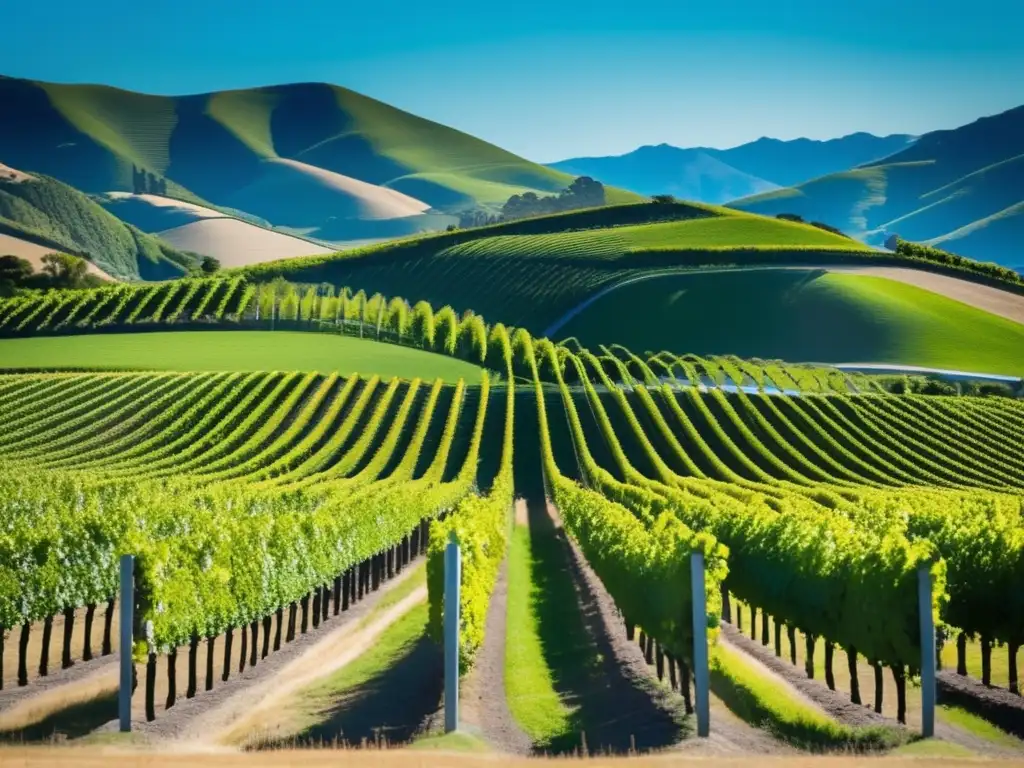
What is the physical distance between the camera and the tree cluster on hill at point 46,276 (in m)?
142

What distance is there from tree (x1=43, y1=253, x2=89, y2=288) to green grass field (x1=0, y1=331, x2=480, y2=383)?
40.6 meters

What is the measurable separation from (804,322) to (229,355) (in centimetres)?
6569

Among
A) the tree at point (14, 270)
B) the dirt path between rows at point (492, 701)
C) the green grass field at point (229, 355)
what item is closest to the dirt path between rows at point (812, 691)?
the dirt path between rows at point (492, 701)

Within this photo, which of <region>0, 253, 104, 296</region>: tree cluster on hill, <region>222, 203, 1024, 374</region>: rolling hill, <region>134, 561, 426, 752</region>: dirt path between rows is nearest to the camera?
<region>134, 561, 426, 752</region>: dirt path between rows

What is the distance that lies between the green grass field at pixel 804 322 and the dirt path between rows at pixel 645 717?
100 meters

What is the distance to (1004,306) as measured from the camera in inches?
5241

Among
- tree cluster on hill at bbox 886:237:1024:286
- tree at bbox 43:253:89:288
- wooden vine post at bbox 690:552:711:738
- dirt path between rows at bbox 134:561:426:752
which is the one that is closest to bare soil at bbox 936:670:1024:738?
wooden vine post at bbox 690:552:711:738

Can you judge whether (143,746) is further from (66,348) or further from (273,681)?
(66,348)

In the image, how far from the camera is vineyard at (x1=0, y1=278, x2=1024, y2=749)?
2064 cm

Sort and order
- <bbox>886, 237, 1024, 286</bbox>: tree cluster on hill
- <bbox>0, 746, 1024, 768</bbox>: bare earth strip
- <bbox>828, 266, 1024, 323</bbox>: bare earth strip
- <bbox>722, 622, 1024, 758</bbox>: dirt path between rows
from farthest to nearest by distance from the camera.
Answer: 1. <bbox>886, 237, 1024, 286</bbox>: tree cluster on hill
2. <bbox>828, 266, 1024, 323</bbox>: bare earth strip
3. <bbox>722, 622, 1024, 758</bbox>: dirt path between rows
4. <bbox>0, 746, 1024, 768</bbox>: bare earth strip

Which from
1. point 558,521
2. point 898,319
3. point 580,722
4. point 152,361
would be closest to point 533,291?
point 898,319

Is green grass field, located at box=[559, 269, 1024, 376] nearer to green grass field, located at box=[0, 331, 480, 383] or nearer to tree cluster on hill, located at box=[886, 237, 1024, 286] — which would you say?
tree cluster on hill, located at box=[886, 237, 1024, 286]

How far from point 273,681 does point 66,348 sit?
82599mm

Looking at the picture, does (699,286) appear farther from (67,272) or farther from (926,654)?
(926,654)
